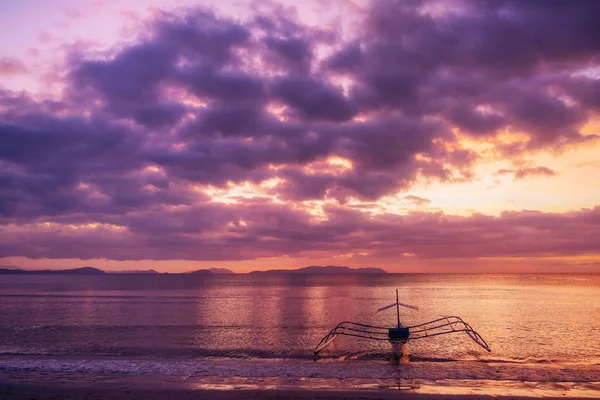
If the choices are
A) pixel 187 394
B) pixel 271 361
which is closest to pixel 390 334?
pixel 271 361

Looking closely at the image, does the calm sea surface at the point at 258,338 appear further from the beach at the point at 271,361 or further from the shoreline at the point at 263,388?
the shoreline at the point at 263,388

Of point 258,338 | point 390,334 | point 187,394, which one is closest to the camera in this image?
point 187,394

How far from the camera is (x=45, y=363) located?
97.9 feet

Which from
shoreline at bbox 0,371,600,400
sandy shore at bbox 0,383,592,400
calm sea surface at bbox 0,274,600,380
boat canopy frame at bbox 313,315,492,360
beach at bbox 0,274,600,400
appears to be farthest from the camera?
boat canopy frame at bbox 313,315,492,360

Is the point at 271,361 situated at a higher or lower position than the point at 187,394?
lower

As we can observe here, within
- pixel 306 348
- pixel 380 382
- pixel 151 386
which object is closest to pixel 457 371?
pixel 380 382

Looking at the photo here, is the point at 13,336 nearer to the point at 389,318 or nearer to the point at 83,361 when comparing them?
the point at 83,361

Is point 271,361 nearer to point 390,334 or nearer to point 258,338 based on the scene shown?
point 390,334

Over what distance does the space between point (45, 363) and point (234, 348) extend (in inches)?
540

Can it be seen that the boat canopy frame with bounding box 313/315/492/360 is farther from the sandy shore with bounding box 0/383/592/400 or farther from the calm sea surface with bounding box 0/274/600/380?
the sandy shore with bounding box 0/383/592/400

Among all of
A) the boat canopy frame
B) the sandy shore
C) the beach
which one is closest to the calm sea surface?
the beach

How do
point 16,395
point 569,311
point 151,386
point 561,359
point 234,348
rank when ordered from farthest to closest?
point 569,311 → point 234,348 → point 561,359 → point 151,386 → point 16,395

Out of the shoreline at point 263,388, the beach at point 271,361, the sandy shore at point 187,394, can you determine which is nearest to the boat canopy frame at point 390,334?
the beach at point 271,361

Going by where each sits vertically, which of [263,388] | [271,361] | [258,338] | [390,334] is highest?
[390,334]
